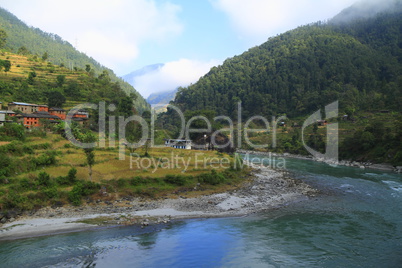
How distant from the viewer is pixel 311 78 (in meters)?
154

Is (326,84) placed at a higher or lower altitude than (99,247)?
higher

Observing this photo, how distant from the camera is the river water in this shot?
56.1 ft

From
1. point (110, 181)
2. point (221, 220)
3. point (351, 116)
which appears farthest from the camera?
point (351, 116)

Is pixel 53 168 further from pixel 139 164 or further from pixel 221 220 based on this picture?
pixel 221 220

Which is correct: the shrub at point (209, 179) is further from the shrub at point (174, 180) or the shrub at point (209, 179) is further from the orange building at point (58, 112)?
the orange building at point (58, 112)

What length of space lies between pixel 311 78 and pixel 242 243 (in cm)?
15387

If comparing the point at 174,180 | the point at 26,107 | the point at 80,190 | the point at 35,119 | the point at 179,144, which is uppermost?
the point at 26,107

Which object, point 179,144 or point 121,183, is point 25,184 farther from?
point 179,144

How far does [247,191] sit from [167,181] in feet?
35.5

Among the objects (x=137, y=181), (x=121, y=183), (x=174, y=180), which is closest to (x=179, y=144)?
(x=174, y=180)

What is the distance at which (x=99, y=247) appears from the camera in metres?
18.7

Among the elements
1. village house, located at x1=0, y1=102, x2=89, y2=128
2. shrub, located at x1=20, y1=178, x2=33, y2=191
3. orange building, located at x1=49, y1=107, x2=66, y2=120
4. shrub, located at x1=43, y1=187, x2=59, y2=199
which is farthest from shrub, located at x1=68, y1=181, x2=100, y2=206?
orange building, located at x1=49, y1=107, x2=66, y2=120

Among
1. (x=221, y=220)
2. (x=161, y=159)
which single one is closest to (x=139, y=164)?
(x=161, y=159)

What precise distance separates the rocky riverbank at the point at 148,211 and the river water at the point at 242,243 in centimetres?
130
